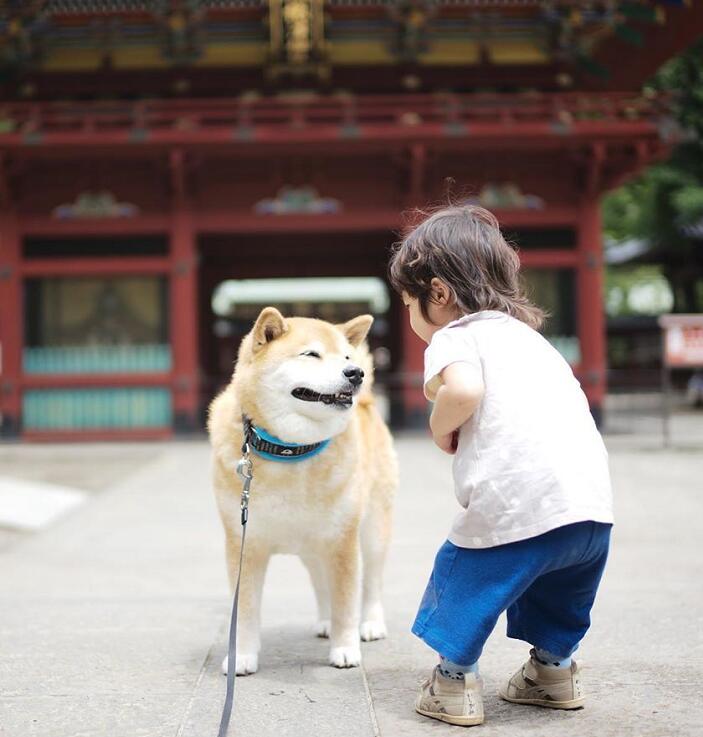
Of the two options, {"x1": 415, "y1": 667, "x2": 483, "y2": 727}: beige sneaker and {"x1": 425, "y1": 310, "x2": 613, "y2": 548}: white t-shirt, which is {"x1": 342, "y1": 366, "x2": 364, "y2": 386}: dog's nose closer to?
{"x1": 425, "y1": 310, "x2": 613, "y2": 548}: white t-shirt

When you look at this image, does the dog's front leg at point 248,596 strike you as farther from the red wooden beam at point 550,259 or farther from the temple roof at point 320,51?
the temple roof at point 320,51

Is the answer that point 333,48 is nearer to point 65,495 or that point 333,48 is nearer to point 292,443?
point 65,495

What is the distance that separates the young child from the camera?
2664 millimetres

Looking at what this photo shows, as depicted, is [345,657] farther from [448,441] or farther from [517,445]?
[517,445]

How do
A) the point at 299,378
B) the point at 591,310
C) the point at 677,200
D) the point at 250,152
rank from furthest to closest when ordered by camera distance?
the point at 677,200
the point at 591,310
the point at 250,152
the point at 299,378

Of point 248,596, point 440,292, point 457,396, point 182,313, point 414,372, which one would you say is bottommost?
point 414,372

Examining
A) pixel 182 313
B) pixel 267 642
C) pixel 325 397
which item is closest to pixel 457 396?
pixel 325 397

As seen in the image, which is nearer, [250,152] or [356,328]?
[356,328]

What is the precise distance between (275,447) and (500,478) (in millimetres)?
850

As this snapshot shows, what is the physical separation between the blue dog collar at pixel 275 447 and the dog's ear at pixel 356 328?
1.38 feet

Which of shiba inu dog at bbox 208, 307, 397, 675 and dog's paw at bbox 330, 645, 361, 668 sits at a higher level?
shiba inu dog at bbox 208, 307, 397, 675

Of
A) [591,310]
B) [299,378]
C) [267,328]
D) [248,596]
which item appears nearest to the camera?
[299,378]

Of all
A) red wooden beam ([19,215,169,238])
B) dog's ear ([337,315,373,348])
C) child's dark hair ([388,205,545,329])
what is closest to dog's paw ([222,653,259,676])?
dog's ear ([337,315,373,348])

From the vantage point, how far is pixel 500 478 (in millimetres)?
2678
